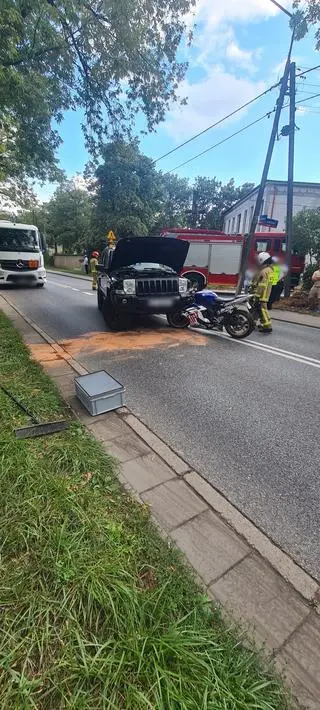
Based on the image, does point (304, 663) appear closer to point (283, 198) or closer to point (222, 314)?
point (222, 314)

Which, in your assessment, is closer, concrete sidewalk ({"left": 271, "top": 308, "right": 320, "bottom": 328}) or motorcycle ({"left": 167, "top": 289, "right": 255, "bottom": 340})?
motorcycle ({"left": 167, "top": 289, "right": 255, "bottom": 340})

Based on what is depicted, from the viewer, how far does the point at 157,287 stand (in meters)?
6.59

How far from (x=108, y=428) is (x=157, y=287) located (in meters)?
4.07

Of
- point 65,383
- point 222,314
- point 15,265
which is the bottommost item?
point 65,383

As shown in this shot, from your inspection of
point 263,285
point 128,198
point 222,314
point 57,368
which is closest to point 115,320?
point 222,314

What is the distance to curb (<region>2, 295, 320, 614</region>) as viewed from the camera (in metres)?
1.74

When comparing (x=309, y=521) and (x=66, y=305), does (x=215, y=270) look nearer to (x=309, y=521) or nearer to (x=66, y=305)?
(x=66, y=305)

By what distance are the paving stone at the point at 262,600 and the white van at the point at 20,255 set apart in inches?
559

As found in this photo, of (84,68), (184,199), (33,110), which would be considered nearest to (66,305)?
(33,110)

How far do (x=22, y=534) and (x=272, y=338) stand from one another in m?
6.66

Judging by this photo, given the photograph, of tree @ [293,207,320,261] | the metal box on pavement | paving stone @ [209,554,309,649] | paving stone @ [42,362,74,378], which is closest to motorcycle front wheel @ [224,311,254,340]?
paving stone @ [42,362,74,378]

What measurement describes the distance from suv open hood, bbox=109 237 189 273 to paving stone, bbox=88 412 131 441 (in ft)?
14.6

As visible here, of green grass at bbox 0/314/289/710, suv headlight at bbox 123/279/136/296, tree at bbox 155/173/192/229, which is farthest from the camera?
tree at bbox 155/173/192/229

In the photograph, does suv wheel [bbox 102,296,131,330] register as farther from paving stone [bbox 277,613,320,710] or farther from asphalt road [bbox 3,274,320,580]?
paving stone [bbox 277,613,320,710]
